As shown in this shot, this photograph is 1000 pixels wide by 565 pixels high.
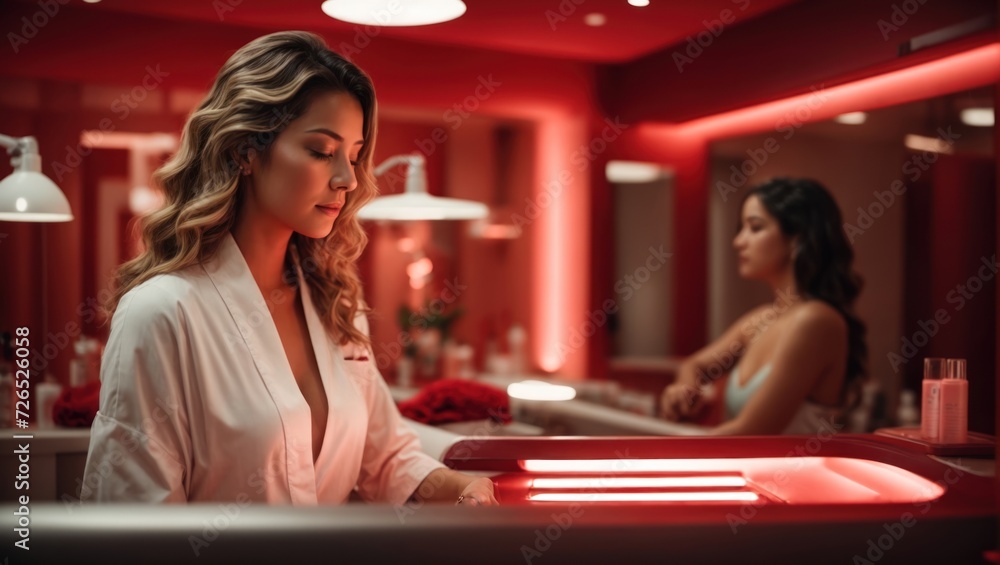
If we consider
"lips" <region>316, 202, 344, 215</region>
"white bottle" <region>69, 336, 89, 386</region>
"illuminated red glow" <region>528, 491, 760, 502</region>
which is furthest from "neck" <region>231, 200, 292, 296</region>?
"white bottle" <region>69, 336, 89, 386</region>

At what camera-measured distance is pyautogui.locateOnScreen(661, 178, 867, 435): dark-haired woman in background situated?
2.94 meters

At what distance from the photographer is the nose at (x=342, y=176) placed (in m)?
1.69

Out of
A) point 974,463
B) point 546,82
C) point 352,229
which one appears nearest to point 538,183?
point 546,82

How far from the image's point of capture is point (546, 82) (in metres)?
5.29

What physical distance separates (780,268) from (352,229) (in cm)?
190

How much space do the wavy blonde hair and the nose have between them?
0.13 meters

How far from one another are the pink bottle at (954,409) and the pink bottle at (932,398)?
0.04 feet

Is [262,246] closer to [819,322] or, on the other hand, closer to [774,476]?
[774,476]

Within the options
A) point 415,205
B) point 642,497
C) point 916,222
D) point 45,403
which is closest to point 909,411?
point 916,222

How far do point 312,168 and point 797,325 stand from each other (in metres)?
1.97

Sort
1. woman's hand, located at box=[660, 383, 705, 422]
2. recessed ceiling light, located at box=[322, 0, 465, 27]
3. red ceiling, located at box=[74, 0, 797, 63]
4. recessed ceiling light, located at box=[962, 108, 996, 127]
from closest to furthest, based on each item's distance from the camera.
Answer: recessed ceiling light, located at box=[322, 0, 465, 27] < woman's hand, located at box=[660, 383, 705, 422] < recessed ceiling light, located at box=[962, 108, 996, 127] < red ceiling, located at box=[74, 0, 797, 63]

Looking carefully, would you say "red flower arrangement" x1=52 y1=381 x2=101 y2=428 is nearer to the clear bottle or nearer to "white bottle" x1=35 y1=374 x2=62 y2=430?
"white bottle" x1=35 y1=374 x2=62 y2=430

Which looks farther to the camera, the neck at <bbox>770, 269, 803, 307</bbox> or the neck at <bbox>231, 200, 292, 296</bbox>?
the neck at <bbox>770, 269, 803, 307</bbox>

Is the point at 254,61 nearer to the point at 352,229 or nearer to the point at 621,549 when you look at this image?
the point at 352,229
